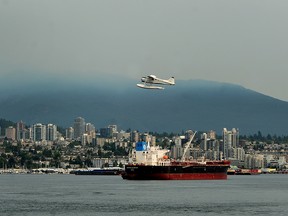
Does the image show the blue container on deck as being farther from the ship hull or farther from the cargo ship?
the ship hull

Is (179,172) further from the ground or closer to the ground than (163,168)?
closer to the ground

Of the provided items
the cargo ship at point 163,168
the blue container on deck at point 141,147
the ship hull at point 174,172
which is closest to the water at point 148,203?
the ship hull at point 174,172

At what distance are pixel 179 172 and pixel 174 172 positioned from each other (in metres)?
1.40

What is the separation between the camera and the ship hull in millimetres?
160750

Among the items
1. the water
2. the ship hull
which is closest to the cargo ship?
the ship hull

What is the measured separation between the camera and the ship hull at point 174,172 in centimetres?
16075

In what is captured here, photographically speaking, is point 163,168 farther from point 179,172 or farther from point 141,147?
point 141,147

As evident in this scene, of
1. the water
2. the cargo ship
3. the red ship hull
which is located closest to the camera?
the water

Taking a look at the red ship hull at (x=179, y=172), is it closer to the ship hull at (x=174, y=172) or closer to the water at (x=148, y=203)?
the ship hull at (x=174, y=172)

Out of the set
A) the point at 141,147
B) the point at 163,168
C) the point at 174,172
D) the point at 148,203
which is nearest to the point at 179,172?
the point at 174,172

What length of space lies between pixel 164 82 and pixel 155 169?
1408 inches

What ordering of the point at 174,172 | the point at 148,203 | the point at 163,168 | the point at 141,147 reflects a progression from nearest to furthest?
the point at 148,203 → the point at 163,168 → the point at 174,172 → the point at 141,147

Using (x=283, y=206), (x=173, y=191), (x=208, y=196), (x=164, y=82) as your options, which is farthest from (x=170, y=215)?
(x=164, y=82)

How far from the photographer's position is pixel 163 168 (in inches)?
6363
